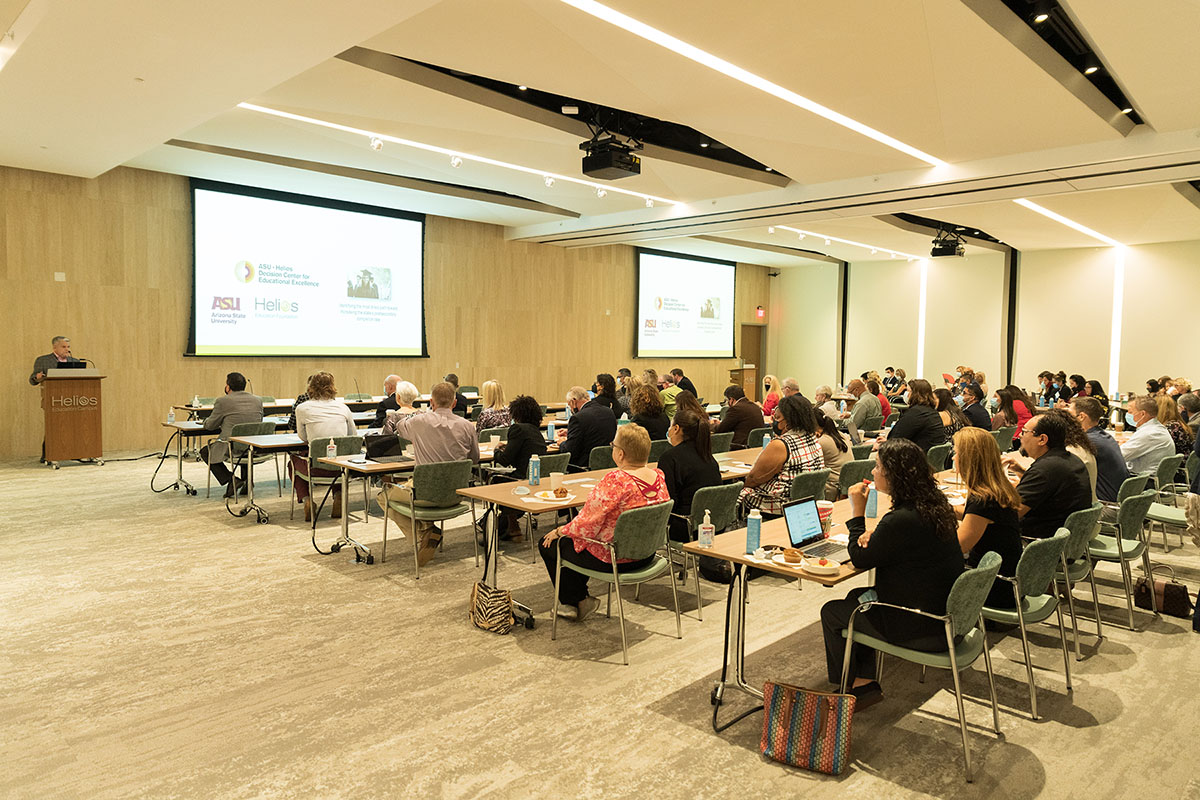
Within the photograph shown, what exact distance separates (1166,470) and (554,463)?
5012 millimetres

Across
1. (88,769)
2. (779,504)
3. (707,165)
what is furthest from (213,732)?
(707,165)

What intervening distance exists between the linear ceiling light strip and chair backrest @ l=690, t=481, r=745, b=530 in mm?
6110

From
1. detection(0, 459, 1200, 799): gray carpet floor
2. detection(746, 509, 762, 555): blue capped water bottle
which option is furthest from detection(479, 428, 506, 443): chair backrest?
detection(746, 509, 762, 555): blue capped water bottle

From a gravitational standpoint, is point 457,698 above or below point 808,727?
below

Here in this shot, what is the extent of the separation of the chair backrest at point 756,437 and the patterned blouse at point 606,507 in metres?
3.79

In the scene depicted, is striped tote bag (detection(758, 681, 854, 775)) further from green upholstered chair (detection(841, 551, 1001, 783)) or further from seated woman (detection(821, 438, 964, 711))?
seated woman (detection(821, 438, 964, 711))

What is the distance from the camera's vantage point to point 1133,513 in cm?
473

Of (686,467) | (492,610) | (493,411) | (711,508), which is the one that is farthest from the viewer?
(493,411)

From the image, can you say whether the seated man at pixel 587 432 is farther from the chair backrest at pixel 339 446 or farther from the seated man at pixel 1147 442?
the seated man at pixel 1147 442

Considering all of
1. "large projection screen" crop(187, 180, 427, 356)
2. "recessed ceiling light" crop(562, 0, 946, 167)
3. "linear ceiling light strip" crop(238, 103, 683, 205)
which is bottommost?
"large projection screen" crop(187, 180, 427, 356)

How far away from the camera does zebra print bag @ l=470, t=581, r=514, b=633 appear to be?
15.1ft

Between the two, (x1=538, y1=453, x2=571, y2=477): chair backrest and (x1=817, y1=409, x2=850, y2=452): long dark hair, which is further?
(x1=538, y1=453, x2=571, y2=477): chair backrest

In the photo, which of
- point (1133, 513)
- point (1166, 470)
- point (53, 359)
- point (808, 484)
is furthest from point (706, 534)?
point (53, 359)

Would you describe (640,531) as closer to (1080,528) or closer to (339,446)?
(1080,528)
